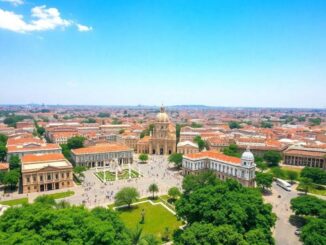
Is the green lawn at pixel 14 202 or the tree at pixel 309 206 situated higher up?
the tree at pixel 309 206

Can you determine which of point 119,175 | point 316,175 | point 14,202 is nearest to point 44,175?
point 14,202

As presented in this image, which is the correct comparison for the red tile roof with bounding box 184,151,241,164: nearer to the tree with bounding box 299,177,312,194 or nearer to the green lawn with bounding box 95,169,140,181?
the tree with bounding box 299,177,312,194

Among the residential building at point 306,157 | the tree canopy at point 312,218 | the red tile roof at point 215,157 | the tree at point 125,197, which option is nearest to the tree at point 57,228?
the tree at point 125,197

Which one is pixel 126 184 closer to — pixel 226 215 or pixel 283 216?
pixel 283 216

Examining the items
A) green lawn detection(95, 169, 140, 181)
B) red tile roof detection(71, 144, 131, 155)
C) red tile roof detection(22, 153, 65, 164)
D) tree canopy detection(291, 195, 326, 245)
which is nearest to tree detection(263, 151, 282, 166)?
tree canopy detection(291, 195, 326, 245)

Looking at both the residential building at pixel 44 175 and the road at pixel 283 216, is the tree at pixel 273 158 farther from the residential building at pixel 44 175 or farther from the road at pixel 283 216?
the residential building at pixel 44 175

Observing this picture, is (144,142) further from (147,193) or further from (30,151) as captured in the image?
(147,193)
